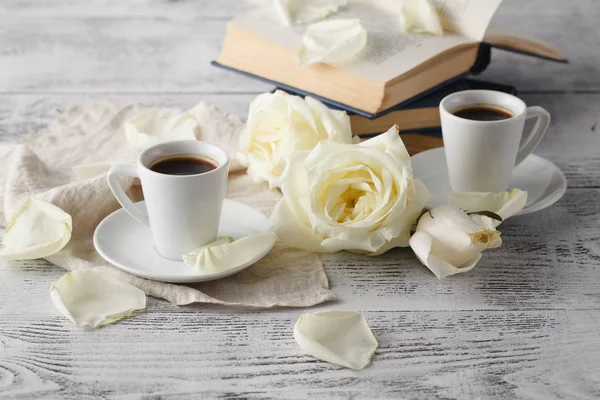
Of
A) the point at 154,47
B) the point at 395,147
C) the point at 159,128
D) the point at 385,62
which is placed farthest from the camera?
the point at 154,47

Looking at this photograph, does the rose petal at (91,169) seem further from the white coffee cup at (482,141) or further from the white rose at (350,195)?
the white coffee cup at (482,141)

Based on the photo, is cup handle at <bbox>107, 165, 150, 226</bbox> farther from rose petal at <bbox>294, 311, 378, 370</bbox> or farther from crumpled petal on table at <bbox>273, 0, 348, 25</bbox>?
crumpled petal on table at <bbox>273, 0, 348, 25</bbox>

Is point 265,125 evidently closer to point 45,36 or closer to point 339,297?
point 339,297

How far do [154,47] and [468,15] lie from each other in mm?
734

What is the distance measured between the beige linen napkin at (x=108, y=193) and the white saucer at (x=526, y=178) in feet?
0.70

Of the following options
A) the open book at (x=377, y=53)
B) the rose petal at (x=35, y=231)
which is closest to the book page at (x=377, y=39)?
the open book at (x=377, y=53)

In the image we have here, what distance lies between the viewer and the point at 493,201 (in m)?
1.01

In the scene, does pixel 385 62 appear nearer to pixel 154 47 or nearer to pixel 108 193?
pixel 108 193

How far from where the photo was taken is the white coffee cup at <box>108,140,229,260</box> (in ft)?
3.01

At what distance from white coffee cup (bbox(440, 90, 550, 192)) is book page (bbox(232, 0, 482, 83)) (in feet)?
0.47

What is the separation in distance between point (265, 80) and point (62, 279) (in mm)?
536

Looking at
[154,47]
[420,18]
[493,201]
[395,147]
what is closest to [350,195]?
[395,147]

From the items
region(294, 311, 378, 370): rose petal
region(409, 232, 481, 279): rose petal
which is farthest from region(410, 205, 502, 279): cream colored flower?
region(294, 311, 378, 370): rose petal

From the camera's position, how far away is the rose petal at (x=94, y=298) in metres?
0.88
